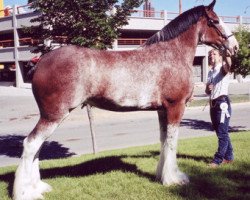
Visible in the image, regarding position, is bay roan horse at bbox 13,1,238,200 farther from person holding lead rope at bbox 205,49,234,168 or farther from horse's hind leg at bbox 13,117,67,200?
person holding lead rope at bbox 205,49,234,168

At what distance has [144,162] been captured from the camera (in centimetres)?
734

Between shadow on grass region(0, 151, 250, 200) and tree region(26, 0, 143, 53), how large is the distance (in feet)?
9.58

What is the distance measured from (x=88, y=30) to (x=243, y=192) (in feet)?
17.3

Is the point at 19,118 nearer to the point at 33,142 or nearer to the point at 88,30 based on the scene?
the point at 88,30

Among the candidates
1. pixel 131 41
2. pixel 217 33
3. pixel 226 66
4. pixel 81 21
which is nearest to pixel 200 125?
pixel 81 21

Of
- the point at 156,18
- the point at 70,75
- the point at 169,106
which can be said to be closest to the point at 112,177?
the point at 169,106

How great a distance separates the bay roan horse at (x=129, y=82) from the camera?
521 centimetres

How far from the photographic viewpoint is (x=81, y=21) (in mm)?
8555

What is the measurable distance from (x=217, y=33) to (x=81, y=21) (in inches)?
147

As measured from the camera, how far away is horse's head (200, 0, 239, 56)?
19.5 feet

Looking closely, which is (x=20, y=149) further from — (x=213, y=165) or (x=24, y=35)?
(x=24, y=35)

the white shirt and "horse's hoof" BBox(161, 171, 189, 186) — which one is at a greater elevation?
the white shirt

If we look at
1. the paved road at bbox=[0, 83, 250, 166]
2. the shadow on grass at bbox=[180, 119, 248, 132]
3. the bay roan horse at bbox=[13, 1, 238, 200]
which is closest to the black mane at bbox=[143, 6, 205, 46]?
the bay roan horse at bbox=[13, 1, 238, 200]

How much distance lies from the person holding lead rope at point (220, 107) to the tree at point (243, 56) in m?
12.2
